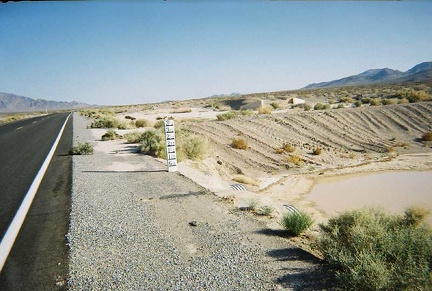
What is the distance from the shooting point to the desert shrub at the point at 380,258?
3.46 meters

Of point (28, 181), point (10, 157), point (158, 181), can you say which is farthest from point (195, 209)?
point (10, 157)

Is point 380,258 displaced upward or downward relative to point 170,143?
downward

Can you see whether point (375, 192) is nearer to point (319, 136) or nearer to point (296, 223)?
point (296, 223)

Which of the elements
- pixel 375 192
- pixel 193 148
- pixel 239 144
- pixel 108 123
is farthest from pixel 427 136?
pixel 108 123

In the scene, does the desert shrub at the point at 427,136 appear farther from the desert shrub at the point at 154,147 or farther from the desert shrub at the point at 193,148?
the desert shrub at the point at 154,147

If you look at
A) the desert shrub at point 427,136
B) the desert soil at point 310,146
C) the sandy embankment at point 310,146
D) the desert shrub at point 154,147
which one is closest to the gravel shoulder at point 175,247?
the desert soil at point 310,146

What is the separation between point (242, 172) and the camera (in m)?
19.4

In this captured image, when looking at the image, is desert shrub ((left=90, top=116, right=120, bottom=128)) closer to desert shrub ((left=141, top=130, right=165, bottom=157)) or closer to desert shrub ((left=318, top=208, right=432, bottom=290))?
desert shrub ((left=141, top=130, right=165, bottom=157))

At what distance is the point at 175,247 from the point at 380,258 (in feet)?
9.90

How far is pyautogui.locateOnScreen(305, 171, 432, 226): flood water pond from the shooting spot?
14000mm

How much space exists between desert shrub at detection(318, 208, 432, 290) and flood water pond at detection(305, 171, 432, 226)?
28.1 ft

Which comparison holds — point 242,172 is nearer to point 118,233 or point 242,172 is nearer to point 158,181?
point 158,181

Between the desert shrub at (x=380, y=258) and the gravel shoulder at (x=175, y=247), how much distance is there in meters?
0.35

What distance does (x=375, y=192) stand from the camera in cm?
1605
